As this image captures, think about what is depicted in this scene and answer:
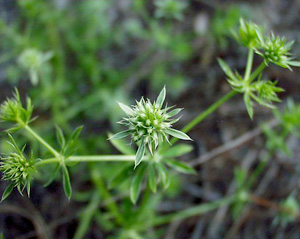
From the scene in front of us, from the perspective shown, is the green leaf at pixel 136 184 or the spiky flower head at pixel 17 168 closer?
the spiky flower head at pixel 17 168

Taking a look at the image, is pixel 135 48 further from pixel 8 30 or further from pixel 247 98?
pixel 247 98

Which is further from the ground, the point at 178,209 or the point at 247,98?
the point at 247,98

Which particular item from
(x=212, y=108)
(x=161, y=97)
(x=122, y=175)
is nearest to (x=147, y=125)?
(x=161, y=97)

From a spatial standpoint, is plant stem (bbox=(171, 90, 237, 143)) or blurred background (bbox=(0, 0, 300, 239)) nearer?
plant stem (bbox=(171, 90, 237, 143))

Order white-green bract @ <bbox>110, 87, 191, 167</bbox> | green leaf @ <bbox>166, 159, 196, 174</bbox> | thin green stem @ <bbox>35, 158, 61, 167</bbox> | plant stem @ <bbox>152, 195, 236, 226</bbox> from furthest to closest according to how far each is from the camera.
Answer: plant stem @ <bbox>152, 195, 236, 226</bbox>, green leaf @ <bbox>166, 159, 196, 174</bbox>, thin green stem @ <bbox>35, 158, 61, 167</bbox>, white-green bract @ <bbox>110, 87, 191, 167</bbox>

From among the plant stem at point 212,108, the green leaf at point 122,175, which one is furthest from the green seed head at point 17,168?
the plant stem at point 212,108

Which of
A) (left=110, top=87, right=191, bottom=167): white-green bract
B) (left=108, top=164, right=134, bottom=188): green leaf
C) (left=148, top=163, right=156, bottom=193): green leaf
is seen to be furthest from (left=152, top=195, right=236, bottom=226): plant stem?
(left=110, top=87, right=191, bottom=167): white-green bract

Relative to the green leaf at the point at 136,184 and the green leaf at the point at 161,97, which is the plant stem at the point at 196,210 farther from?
the green leaf at the point at 161,97

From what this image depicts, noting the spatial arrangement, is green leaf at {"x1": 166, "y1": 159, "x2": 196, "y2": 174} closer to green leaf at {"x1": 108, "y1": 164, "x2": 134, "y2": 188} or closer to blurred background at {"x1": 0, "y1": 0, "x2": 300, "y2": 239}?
green leaf at {"x1": 108, "y1": 164, "x2": 134, "y2": 188}

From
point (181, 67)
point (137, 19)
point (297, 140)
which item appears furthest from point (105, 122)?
point (297, 140)
